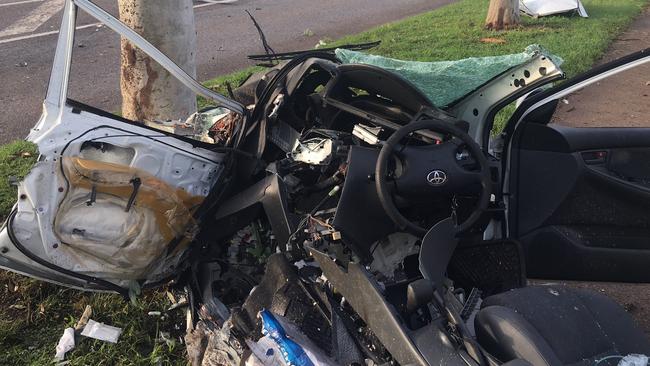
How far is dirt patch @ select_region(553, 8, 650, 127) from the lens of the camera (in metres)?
6.47

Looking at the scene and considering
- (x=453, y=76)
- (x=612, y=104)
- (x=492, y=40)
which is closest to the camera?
(x=453, y=76)

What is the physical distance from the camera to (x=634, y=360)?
2.14m

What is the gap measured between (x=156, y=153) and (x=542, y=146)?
192 cm

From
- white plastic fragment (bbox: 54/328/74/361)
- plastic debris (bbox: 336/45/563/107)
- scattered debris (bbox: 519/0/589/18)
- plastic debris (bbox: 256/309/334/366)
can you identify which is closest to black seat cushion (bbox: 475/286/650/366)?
plastic debris (bbox: 256/309/334/366)

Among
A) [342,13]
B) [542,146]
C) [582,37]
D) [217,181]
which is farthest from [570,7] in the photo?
[217,181]

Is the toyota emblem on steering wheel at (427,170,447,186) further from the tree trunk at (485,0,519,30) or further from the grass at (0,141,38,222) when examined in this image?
the tree trunk at (485,0,519,30)

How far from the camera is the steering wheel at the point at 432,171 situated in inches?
99.0

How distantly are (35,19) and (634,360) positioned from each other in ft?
36.8

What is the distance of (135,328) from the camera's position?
3318 mm

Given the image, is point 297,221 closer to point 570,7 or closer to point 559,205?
point 559,205

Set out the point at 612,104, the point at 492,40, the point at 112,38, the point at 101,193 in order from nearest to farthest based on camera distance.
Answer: the point at 101,193
the point at 612,104
the point at 492,40
the point at 112,38

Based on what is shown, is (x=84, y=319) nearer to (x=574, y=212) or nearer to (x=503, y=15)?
(x=574, y=212)

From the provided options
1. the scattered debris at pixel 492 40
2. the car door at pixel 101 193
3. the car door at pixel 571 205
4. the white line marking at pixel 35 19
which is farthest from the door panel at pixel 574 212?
the white line marking at pixel 35 19

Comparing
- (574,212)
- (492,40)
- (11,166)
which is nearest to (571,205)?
(574,212)
